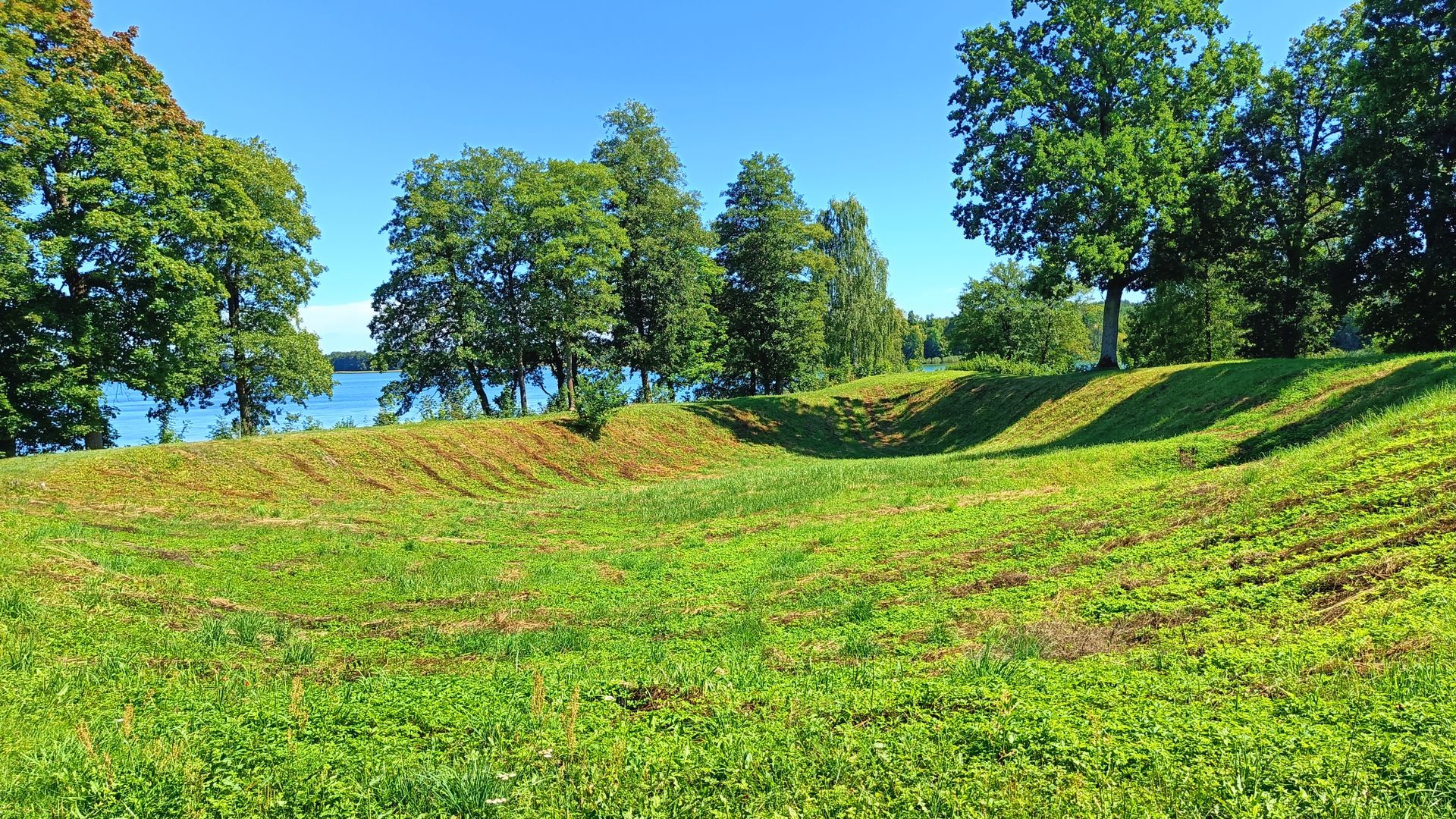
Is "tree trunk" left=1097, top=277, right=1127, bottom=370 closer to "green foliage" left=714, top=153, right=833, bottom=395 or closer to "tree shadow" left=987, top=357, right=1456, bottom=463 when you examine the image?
"tree shadow" left=987, top=357, right=1456, bottom=463

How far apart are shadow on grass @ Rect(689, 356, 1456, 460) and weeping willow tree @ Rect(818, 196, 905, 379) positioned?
11867 mm

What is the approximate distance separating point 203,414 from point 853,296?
107122 millimetres

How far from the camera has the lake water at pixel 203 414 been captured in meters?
26.0

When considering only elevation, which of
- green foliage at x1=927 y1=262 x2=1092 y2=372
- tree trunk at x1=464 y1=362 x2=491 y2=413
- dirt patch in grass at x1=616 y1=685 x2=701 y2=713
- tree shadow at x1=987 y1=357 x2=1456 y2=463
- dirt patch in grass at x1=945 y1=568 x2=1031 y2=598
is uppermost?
green foliage at x1=927 y1=262 x2=1092 y2=372

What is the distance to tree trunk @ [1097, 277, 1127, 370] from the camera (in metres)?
32.5

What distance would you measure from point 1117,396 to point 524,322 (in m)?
30.2

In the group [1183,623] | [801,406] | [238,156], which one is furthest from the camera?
[801,406]

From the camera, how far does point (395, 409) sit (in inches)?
1347

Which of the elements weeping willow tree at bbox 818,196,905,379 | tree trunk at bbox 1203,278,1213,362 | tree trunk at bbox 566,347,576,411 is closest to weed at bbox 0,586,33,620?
tree trunk at bbox 566,347,576,411

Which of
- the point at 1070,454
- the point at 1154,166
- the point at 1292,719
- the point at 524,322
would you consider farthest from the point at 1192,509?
the point at 524,322

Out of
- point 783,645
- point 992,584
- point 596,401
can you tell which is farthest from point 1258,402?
point 596,401

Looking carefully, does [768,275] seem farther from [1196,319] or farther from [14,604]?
[14,604]

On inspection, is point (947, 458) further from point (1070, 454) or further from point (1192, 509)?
point (1192, 509)

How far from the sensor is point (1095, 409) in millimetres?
28203
